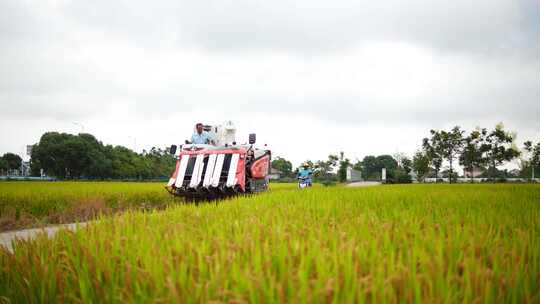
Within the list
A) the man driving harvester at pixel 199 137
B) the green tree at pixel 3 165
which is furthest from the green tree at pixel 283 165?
the man driving harvester at pixel 199 137

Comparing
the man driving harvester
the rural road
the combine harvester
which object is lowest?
the rural road

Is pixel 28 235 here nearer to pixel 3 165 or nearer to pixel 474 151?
pixel 474 151

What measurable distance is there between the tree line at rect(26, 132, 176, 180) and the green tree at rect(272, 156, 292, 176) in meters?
37.4

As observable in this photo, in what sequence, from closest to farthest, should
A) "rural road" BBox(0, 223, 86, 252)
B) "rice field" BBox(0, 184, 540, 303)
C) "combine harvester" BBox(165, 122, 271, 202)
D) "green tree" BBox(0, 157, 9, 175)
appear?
"rice field" BBox(0, 184, 540, 303), "rural road" BBox(0, 223, 86, 252), "combine harvester" BBox(165, 122, 271, 202), "green tree" BBox(0, 157, 9, 175)

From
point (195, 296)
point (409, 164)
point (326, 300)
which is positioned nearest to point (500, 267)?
point (326, 300)

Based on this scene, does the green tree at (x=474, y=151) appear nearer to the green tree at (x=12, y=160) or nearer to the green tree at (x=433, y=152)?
the green tree at (x=433, y=152)

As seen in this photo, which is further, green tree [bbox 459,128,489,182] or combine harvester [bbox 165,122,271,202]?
green tree [bbox 459,128,489,182]

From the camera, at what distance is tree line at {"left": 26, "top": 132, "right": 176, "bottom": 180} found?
224 feet

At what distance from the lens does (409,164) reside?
241 feet

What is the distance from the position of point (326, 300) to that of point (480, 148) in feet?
170

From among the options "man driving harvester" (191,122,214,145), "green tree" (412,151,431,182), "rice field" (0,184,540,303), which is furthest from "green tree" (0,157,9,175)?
"rice field" (0,184,540,303)

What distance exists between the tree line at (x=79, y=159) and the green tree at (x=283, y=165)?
123 feet

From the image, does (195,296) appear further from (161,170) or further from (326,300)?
(161,170)

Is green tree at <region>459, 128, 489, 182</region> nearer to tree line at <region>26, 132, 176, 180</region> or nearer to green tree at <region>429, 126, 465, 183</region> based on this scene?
green tree at <region>429, 126, 465, 183</region>
